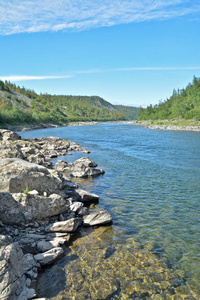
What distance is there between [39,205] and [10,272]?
5.83 meters

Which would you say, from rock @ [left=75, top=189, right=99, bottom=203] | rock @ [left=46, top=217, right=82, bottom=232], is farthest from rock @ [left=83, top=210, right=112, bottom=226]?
rock @ [left=75, top=189, right=99, bottom=203]

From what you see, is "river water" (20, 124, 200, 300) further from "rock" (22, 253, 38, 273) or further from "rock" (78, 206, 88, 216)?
"rock" (78, 206, 88, 216)

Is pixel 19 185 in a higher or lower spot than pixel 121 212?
higher

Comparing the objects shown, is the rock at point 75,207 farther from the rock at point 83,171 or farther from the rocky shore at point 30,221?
the rock at point 83,171

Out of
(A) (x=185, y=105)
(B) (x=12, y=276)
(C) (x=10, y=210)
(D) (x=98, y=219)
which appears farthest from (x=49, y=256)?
(A) (x=185, y=105)

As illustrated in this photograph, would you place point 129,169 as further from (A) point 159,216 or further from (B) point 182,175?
(A) point 159,216

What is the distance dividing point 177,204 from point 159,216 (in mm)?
2968

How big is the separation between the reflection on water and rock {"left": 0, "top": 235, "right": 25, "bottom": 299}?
1.18 metres

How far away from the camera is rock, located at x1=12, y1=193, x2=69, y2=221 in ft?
42.6

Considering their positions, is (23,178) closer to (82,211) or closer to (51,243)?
(82,211)

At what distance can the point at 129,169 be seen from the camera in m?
29.9

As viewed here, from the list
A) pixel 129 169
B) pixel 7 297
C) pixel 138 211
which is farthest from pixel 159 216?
pixel 129 169

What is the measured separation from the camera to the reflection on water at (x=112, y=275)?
8711 mm

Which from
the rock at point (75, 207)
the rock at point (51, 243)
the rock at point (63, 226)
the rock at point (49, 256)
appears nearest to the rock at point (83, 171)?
the rock at point (75, 207)
